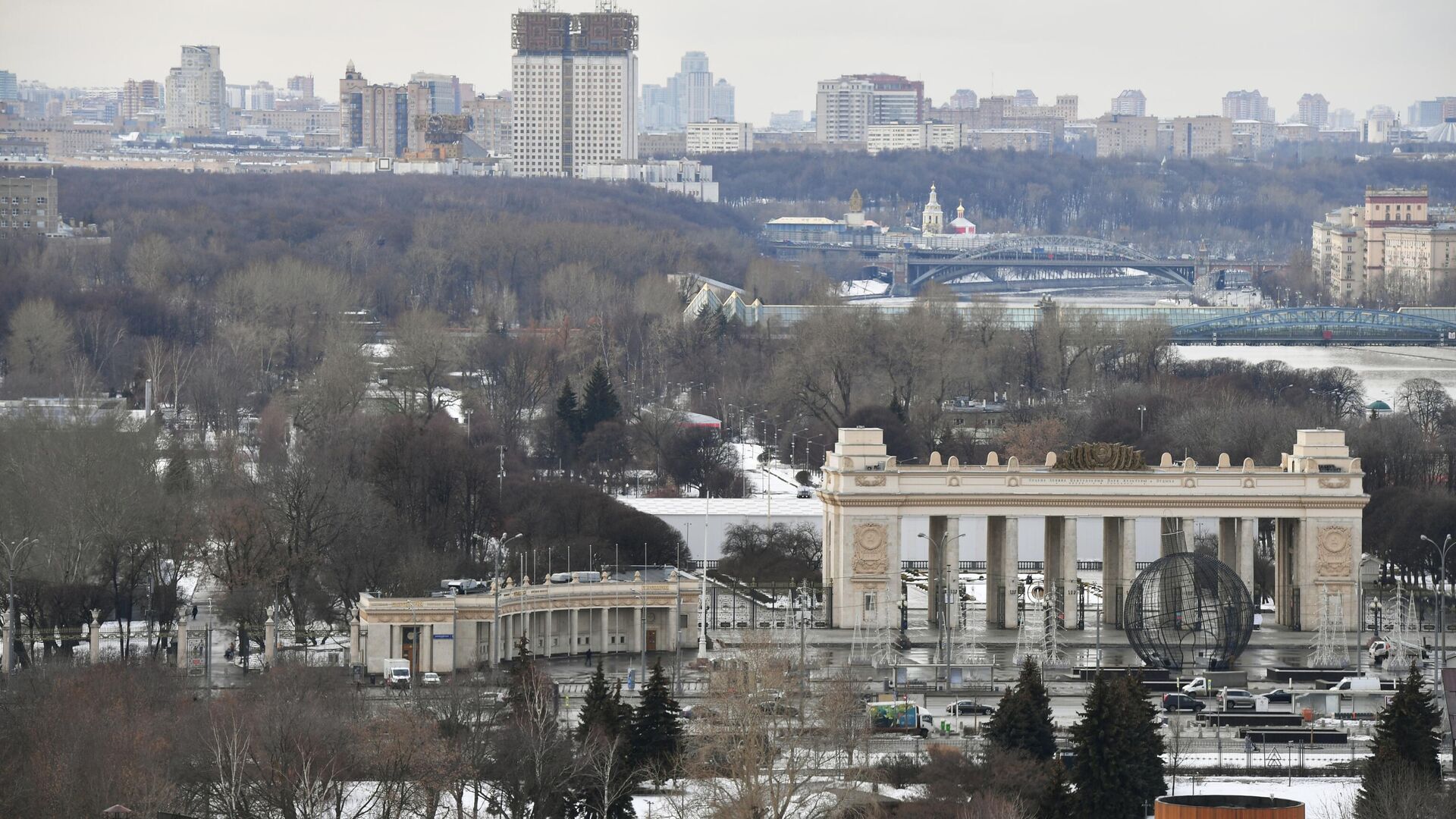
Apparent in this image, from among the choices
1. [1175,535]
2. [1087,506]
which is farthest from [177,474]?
[1175,535]

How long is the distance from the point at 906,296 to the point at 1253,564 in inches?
5292

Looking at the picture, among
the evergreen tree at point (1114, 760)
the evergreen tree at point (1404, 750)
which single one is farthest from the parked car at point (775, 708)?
the evergreen tree at point (1404, 750)

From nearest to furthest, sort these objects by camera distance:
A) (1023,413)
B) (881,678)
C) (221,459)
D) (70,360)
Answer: (881,678) < (221,459) < (1023,413) < (70,360)

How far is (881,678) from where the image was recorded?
52.9 meters

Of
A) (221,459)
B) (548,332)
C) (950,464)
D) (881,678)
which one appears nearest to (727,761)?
(881,678)

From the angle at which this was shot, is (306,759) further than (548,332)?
No

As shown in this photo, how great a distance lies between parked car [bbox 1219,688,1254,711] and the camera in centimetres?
5025

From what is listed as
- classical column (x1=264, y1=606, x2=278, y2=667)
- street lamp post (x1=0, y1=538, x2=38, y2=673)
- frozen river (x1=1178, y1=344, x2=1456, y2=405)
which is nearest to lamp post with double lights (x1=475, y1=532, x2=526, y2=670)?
classical column (x1=264, y1=606, x2=278, y2=667)

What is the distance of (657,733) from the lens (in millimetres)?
43656

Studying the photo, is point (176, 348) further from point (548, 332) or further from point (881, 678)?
point (881, 678)

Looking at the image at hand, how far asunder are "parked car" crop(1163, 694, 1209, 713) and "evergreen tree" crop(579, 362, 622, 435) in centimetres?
4009

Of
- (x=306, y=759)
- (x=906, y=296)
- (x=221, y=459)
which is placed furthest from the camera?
(x=906, y=296)

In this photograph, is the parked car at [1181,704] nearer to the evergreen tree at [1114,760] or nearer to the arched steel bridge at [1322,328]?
the evergreen tree at [1114,760]

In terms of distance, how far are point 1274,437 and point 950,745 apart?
35.5 m
